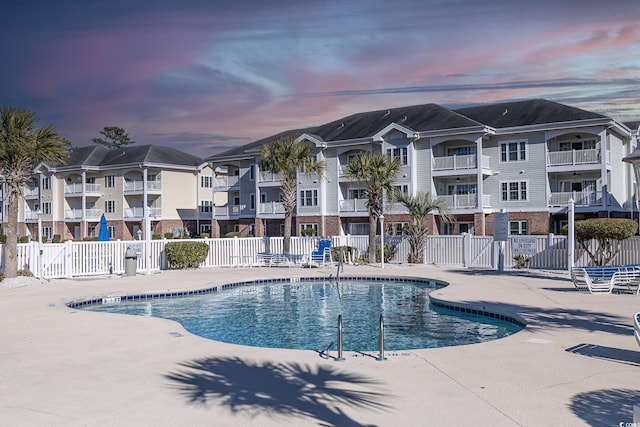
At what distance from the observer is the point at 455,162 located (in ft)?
127

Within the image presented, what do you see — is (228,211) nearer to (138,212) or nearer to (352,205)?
(138,212)

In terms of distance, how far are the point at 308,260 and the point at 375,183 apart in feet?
17.0

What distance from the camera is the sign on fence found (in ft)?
79.2

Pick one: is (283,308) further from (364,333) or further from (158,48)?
(158,48)

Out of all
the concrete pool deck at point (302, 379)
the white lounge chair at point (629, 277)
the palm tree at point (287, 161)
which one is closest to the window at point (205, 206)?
the palm tree at point (287, 161)

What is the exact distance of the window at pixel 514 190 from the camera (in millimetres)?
37875

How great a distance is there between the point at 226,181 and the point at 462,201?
2248 centimetres

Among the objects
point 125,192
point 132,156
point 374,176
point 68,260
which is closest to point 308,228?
point 374,176

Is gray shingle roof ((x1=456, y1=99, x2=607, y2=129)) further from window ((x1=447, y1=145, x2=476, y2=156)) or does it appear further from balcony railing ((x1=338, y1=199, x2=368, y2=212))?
balcony railing ((x1=338, y1=199, x2=368, y2=212))

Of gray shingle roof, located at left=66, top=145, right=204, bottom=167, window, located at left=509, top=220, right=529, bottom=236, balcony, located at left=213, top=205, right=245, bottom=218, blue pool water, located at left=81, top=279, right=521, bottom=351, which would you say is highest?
gray shingle roof, located at left=66, top=145, right=204, bottom=167

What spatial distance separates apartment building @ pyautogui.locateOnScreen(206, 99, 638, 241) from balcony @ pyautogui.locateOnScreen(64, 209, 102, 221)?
2285 centimetres

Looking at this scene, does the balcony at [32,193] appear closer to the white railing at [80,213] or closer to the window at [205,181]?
the white railing at [80,213]

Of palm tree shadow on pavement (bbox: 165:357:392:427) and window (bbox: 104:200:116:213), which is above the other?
window (bbox: 104:200:116:213)

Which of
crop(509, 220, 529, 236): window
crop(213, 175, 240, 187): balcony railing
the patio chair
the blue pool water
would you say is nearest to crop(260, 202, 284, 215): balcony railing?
crop(213, 175, 240, 187): balcony railing
